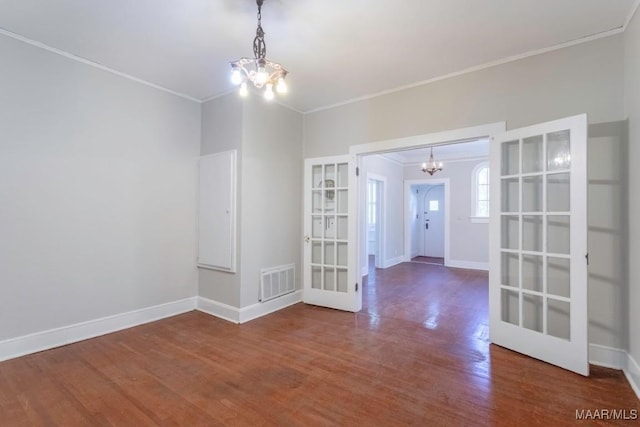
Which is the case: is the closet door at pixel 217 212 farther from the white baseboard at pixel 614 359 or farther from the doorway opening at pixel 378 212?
the doorway opening at pixel 378 212

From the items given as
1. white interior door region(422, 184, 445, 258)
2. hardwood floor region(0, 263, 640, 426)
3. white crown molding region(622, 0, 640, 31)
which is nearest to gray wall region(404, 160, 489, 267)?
white interior door region(422, 184, 445, 258)

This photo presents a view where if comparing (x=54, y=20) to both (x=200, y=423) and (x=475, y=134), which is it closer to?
(x=200, y=423)

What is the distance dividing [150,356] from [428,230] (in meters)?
7.94

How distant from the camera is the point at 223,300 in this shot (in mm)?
3725

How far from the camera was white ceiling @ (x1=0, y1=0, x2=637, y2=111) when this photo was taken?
2207mm

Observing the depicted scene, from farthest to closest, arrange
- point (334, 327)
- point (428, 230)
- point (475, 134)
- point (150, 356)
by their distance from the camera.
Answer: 1. point (428, 230)
2. point (334, 327)
3. point (475, 134)
4. point (150, 356)

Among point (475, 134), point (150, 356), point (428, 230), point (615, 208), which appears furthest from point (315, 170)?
point (428, 230)

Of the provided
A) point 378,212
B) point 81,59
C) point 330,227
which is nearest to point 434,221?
point 378,212

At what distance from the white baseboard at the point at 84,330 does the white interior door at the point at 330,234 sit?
176 cm

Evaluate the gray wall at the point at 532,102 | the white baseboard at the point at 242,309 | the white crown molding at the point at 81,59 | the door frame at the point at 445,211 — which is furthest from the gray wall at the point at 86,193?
the door frame at the point at 445,211

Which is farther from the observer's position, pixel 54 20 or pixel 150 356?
pixel 150 356

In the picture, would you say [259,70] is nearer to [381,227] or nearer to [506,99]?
[506,99]

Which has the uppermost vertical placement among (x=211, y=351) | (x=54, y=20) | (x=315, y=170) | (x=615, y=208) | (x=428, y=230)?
(x=54, y=20)

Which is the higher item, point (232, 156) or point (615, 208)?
point (232, 156)
